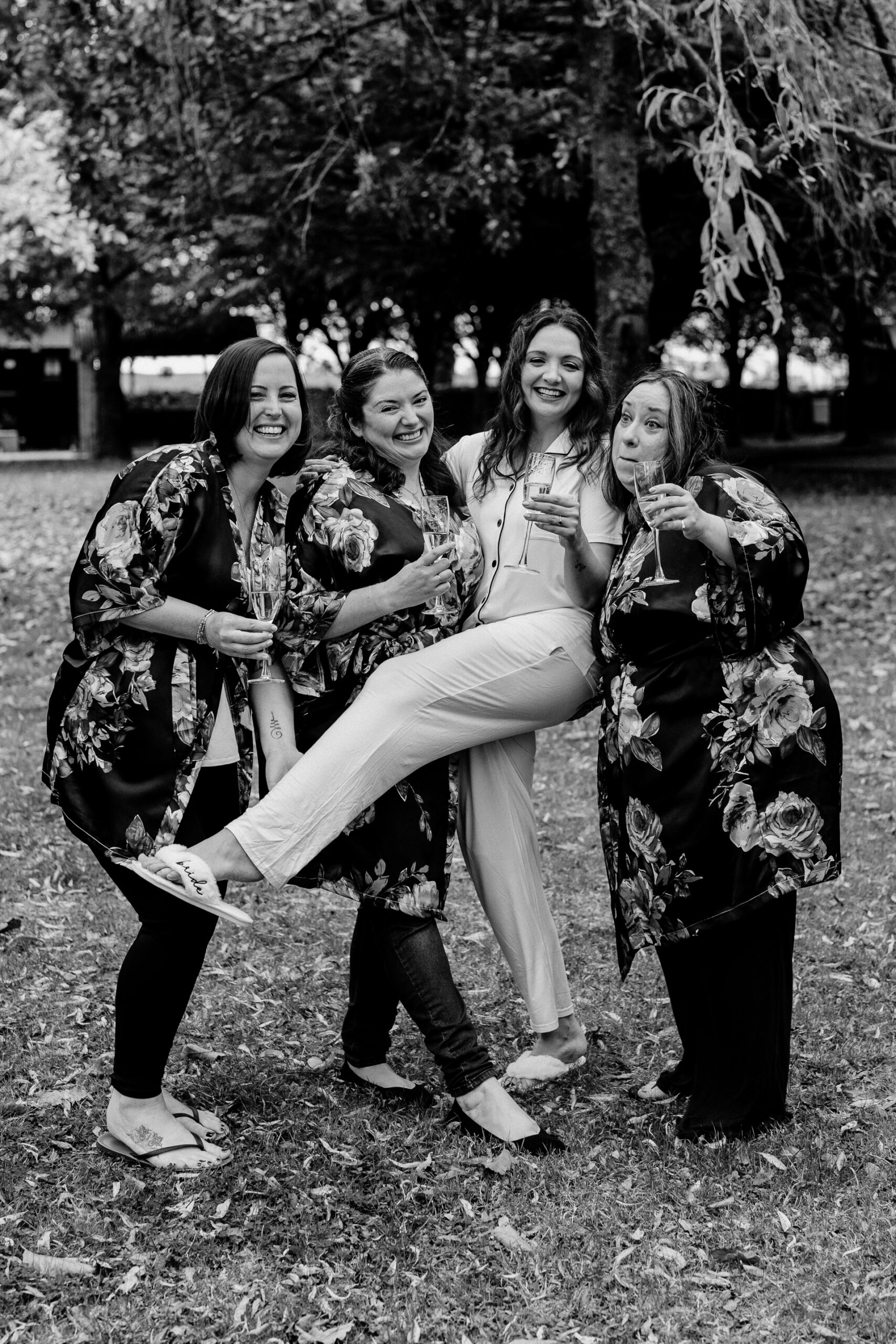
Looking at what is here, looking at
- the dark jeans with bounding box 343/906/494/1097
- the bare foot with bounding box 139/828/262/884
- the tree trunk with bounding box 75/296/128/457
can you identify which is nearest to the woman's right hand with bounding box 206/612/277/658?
the bare foot with bounding box 139/828/262/884

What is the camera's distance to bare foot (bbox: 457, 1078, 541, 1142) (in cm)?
379

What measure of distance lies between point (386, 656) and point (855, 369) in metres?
26.6

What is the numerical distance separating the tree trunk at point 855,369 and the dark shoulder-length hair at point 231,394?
13.3m

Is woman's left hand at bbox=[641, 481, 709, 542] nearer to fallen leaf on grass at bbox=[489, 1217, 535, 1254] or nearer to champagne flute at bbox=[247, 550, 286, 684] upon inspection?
champagne flute at bbox=[247, 550, 286, 684]

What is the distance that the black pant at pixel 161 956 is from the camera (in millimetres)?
3607

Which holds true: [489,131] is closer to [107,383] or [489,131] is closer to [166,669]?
[166,669]

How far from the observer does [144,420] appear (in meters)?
42.2

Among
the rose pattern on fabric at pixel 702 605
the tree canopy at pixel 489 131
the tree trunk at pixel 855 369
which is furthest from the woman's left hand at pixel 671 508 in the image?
the tree trunk at pixel 855 369

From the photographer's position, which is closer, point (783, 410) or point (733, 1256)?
point (733, 1256)

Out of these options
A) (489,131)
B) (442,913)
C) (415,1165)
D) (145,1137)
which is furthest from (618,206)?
(145,1137)

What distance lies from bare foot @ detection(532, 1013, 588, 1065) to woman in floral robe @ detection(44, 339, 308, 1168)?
109cm

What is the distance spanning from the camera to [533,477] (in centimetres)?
375

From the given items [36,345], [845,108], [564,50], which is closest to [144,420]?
[36,345]

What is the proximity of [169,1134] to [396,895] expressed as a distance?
0.87 metres
